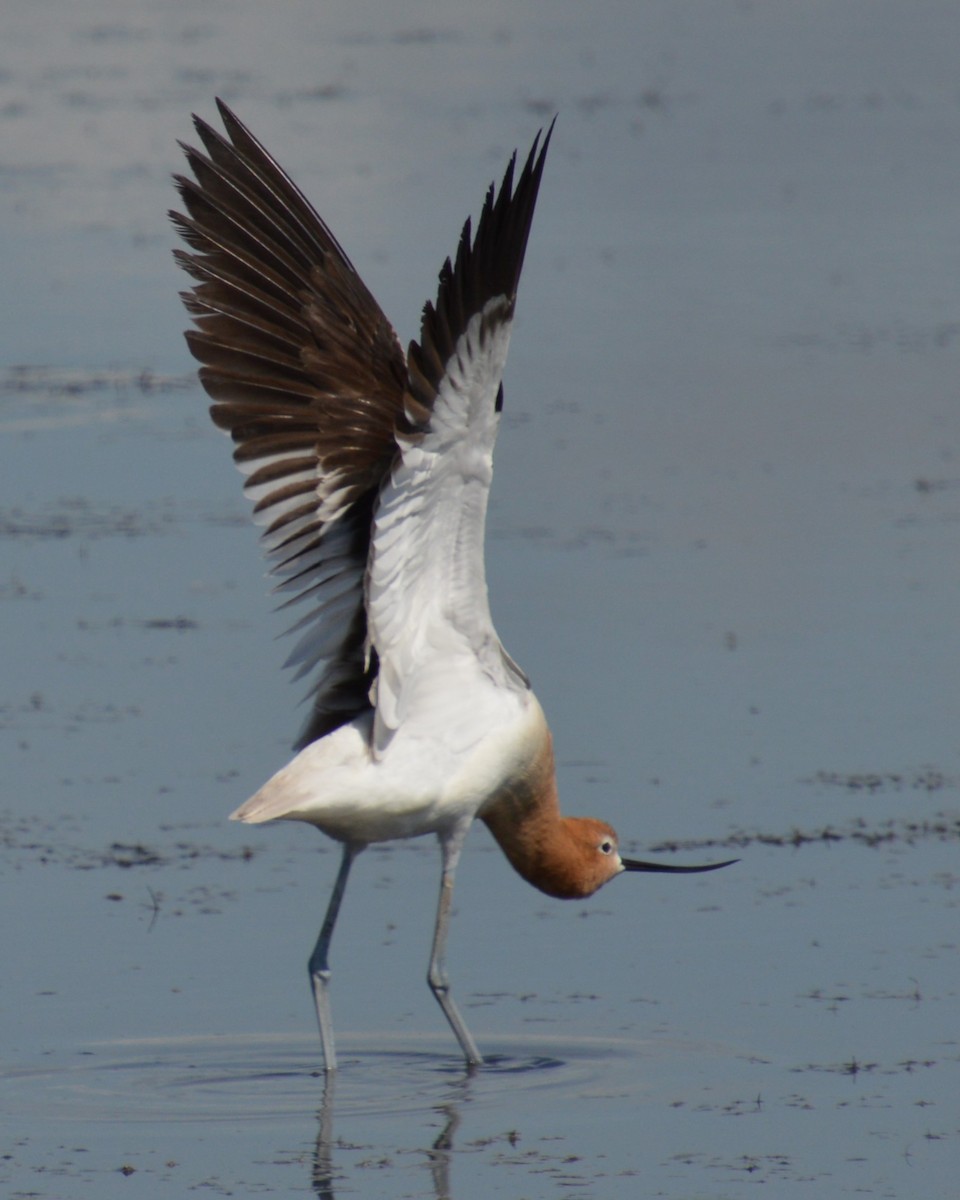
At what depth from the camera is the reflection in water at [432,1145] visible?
5688 mm

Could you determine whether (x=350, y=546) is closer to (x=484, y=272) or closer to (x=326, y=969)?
(x=484, y=272)

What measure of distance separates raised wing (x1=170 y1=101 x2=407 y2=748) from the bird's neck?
556 millimetres

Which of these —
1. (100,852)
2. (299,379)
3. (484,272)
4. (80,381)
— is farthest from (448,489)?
(80,381)

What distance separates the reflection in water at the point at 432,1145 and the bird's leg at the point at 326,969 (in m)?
0.07

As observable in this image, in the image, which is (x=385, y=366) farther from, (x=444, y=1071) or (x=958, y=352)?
(x=958, y=352)

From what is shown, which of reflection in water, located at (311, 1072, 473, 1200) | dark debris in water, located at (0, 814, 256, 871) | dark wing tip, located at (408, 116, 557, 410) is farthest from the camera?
dark debris in water, located at (0, 814, 256, 871)

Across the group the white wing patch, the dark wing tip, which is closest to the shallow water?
the white wing patch

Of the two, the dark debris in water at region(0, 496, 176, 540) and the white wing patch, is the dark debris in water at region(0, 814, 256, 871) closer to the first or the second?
the white wing patch

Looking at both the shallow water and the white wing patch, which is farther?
the shallow water

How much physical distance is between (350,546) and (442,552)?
0.37 metres

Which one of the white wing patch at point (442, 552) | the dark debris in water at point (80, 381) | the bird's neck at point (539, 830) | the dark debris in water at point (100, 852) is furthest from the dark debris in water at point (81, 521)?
the white wing patch at point (442, 552)

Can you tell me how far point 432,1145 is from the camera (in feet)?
19.7

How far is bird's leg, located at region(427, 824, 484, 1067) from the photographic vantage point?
21.5 ft

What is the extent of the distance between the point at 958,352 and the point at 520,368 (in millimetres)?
2576
